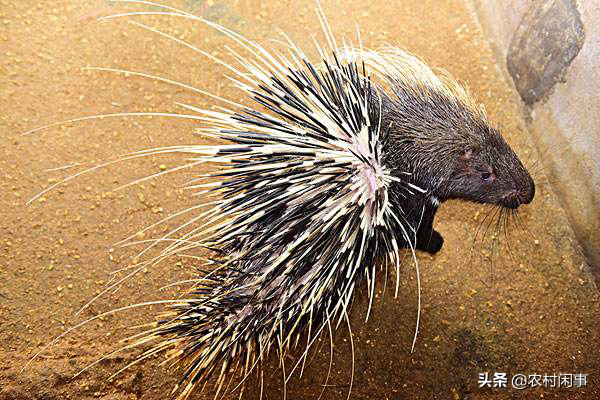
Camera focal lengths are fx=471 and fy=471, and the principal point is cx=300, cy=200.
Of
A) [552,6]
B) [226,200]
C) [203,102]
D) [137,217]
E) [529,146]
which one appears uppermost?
[552,6]

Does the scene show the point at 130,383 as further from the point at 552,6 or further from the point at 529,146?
the point at 552,6

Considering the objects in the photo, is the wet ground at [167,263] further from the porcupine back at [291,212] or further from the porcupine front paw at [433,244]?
the porcupine back at [291,212]

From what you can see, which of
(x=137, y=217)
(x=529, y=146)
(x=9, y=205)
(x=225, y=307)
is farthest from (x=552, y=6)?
(x=9, y=205)

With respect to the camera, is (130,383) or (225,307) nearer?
(225,307)

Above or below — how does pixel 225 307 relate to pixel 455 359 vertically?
above

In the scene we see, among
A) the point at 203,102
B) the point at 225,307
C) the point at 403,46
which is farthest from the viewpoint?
the point at 403,46

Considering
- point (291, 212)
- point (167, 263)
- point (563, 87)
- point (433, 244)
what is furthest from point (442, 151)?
point (167, 263)

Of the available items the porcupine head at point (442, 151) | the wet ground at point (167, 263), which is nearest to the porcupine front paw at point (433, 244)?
the wet ground at point (167, 263)
